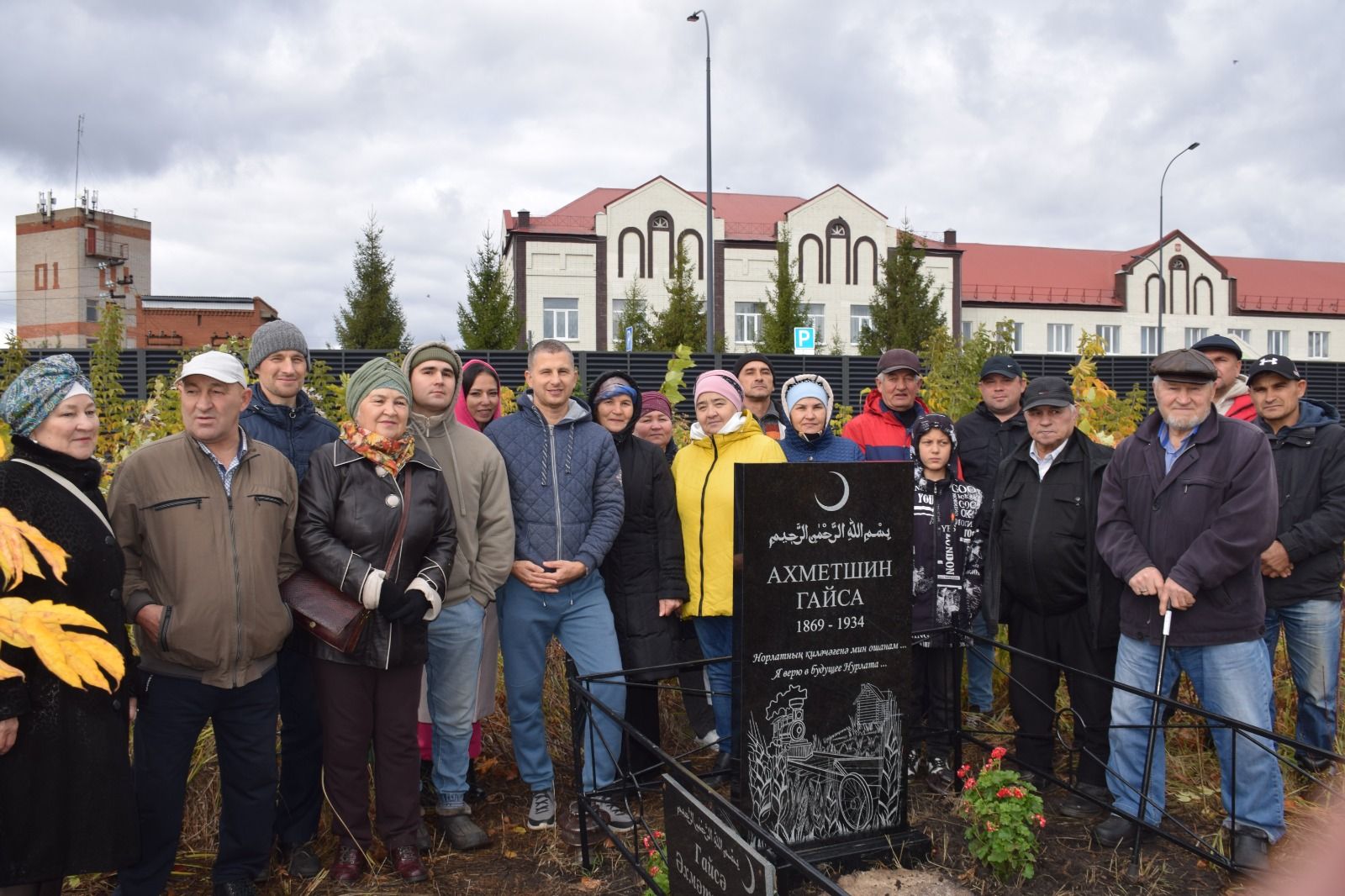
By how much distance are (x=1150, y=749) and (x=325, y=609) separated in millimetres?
3374

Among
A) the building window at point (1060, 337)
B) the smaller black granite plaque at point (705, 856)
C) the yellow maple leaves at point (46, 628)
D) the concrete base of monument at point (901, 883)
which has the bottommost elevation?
the concrete base of monument at point (901, 883)

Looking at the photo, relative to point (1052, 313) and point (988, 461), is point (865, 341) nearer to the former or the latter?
point (1052, 313)

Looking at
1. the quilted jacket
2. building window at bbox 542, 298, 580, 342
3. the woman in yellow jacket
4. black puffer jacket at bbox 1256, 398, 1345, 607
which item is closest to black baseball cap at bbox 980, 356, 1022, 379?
black puffer jacket at bbox 1256, 398, 1345, 607

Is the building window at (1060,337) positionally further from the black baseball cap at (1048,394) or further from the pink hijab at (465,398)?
the pink hijab at (465,398)

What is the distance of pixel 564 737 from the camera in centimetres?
535

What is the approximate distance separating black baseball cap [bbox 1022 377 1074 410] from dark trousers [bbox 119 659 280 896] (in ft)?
11.8

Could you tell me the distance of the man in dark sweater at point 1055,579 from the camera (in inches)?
176

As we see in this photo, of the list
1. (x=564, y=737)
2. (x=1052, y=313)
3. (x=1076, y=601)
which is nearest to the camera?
(x=1076, y=601)

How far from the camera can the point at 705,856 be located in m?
2.74

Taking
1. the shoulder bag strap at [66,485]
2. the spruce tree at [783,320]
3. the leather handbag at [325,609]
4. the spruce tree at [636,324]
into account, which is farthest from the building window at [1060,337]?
the shoulder bag strap at [66,485]

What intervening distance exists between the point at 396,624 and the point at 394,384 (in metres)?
0.98

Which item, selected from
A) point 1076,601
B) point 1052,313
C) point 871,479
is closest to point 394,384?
point 871,479

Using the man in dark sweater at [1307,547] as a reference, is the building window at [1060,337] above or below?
above

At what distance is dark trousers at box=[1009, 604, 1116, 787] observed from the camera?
14.8 feet
